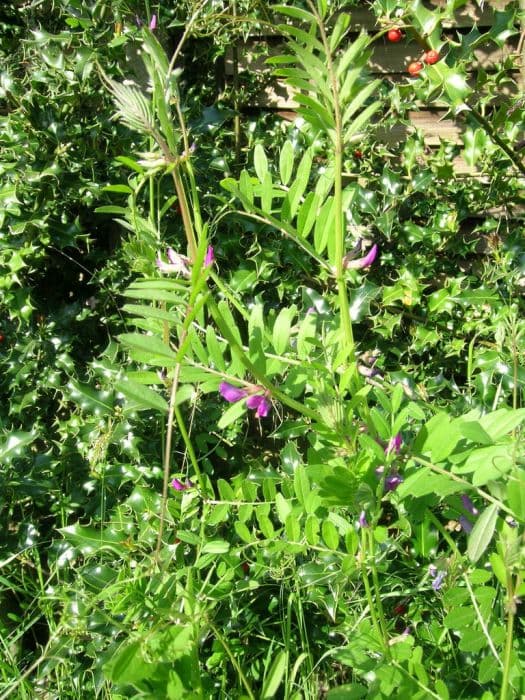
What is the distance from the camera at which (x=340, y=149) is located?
108 centimetres

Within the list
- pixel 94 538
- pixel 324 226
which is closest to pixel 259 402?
pixel 324 226

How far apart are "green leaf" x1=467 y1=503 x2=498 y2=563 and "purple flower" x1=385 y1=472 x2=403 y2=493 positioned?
228 mm

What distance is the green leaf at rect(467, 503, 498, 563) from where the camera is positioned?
93 centimetres

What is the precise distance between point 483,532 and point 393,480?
0.79 feet

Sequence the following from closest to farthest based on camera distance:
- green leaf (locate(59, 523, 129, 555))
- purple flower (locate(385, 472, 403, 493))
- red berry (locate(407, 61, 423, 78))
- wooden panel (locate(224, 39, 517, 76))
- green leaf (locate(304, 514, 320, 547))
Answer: purple flower (locate(385, 472, 403, 493)), green leaf (locate(304, 514, 320, 547)), green leaf (locate(59, 523, 129, 555)), red berry (locate(407, 61, 423, 78)), wooden panel (locate(224, 39, 517, 76))

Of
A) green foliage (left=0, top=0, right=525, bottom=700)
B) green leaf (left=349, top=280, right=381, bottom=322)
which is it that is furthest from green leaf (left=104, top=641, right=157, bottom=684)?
green leaf (left=349, top=280, right=381, bottom=322)

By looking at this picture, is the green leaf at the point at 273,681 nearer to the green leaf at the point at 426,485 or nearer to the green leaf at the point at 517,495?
the green leaf at the point at 426,485

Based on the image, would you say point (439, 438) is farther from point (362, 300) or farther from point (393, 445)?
point (362, 300)

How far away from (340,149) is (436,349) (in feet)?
3.98

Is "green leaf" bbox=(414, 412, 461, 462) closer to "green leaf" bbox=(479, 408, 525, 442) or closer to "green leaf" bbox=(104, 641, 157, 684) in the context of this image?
"green leaf" bbox=(479, 408, 525, 442)

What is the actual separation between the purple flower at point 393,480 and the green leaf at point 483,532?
23 cm

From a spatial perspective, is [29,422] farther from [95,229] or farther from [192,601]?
[192,601]

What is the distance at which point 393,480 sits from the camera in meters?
1.17

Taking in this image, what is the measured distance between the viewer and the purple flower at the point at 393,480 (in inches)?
45.9
